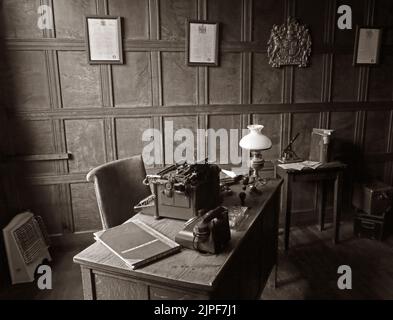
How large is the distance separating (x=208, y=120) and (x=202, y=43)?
758 millimetres

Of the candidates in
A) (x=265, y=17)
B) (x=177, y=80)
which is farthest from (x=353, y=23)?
(x=177, y=80)

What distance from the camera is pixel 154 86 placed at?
11.4 ft

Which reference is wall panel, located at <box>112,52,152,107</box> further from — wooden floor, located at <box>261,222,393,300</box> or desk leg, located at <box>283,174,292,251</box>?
wooden floor, located at <box>261,222,393,300</box>

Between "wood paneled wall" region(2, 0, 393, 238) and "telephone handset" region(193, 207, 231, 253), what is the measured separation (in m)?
2.05

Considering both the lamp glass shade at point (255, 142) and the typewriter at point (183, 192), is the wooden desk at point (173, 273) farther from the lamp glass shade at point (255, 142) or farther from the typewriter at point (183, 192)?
the lamp glass shade at point (255, 142)

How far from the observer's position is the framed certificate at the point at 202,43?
11.1 ft

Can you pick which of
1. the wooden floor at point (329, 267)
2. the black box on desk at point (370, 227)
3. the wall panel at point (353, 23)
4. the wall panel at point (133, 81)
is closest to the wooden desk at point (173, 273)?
the wooden floor at point (329, 267)

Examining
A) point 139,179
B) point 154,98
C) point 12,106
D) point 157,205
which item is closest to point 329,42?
point 154,98

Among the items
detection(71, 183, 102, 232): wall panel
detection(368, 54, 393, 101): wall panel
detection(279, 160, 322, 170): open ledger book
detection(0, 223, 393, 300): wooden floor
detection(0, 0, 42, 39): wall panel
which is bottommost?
detection(0, 223, 393, 300): wooden floor

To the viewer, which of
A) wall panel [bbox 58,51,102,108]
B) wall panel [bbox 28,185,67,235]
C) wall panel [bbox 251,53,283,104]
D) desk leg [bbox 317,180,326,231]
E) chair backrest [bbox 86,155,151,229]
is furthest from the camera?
desk leg [bbox 317,180,326,231]

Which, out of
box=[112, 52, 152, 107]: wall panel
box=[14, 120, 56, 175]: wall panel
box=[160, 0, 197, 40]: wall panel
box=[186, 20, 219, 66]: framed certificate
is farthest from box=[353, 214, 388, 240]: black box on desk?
box=[14, 120, 56, 175]: wall panel

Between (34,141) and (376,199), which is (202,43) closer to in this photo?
(34,141)

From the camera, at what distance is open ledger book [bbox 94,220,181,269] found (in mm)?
1583

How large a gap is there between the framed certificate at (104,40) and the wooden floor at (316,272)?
193 centimetres
